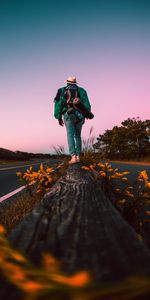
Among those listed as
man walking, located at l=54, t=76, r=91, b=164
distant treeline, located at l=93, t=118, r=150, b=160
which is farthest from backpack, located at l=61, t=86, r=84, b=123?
distant treeline, located at l=93, t=118, r=150, b=160

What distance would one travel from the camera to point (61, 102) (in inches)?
253

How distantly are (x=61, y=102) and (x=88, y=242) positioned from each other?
578 centimetres

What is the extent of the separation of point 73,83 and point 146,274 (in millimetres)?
6276

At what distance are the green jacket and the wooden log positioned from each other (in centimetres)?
532

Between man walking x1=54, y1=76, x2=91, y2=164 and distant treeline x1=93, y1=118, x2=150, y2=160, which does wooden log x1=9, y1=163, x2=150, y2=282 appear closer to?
man walking x1=54, y1=76, x2=91, y2=164

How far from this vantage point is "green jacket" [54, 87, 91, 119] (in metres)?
6.43

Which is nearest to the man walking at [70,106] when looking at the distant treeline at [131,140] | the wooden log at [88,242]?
the wooden log at [88,242]

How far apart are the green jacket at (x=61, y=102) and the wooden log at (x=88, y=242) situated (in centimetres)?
532

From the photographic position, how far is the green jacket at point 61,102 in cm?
643

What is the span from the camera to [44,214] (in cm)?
125

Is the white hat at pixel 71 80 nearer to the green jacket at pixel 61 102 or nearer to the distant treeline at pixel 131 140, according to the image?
the green jacket at pixel 61 102

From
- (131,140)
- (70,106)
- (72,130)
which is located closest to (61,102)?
(70,106)

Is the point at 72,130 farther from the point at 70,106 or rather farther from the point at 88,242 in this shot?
the point at 88,242

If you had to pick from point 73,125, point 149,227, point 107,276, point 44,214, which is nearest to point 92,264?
point 107,276
